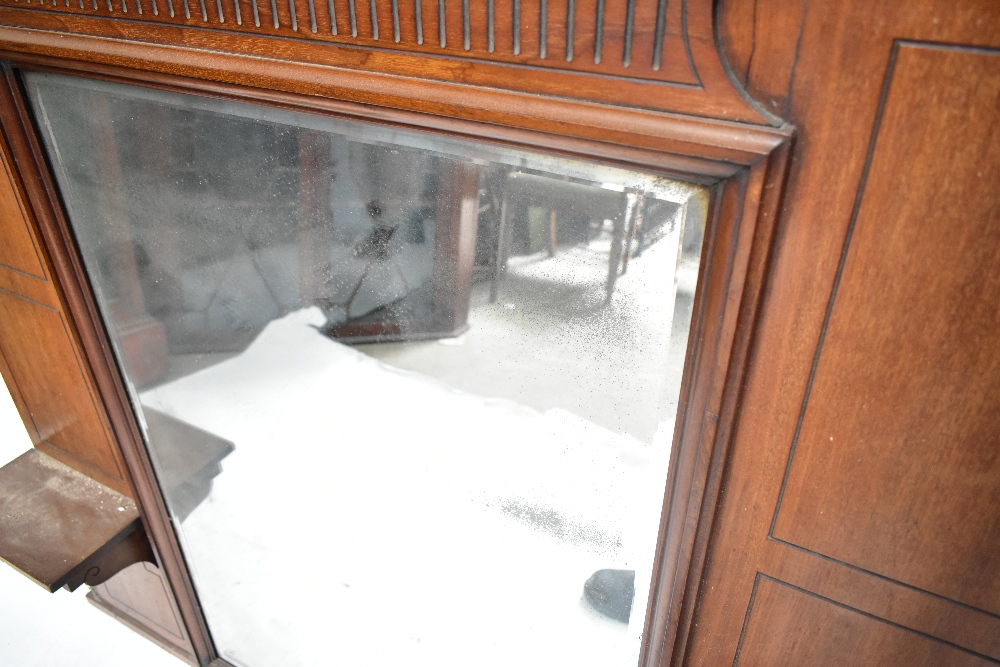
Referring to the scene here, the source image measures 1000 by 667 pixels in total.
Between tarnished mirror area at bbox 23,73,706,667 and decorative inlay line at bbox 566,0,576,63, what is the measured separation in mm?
104

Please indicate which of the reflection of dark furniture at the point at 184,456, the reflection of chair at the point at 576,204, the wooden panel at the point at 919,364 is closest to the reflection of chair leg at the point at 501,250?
the reflection of chair at the point at 576,204

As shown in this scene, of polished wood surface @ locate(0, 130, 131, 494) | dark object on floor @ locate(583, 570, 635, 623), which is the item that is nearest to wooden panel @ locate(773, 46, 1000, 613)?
dark object on floor @ locate(583, 570, 635, 623)

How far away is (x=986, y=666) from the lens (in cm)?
60

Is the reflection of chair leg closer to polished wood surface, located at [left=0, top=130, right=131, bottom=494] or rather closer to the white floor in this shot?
polished wood surface, located at [left=0, top=130, right=131, bottom=494]

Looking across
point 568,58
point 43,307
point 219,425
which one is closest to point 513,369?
point 568,58

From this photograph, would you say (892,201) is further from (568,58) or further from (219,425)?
A: (219,425)

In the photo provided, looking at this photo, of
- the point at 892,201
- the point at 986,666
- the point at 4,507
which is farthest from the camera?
the point at 4,507

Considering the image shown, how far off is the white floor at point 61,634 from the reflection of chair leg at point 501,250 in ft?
4.39

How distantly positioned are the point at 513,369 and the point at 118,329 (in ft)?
2.39

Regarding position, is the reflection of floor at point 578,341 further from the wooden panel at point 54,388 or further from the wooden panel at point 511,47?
the wooden panel at point 54,388

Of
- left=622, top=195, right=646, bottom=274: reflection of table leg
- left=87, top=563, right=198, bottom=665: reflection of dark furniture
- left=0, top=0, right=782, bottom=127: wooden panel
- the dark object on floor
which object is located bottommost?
left=87, top=563, right=198, bottom=665: reflection of dark furniture

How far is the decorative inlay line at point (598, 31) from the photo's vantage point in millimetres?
501

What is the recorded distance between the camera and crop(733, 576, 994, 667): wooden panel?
0.62m

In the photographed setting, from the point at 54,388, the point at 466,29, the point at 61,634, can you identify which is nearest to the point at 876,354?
the point at 466,29
